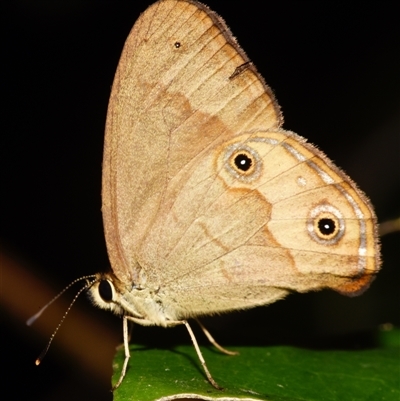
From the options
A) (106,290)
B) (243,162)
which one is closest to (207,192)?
(243,162)

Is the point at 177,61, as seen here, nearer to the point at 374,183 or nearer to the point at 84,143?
the point at 84,143

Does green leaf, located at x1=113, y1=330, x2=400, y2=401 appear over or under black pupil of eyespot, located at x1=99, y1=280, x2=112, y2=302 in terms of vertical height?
under

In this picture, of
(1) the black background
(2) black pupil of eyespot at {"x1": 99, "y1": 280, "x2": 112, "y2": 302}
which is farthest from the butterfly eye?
(1) the black background

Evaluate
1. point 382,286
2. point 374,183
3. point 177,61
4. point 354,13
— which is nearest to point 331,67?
point 354,13

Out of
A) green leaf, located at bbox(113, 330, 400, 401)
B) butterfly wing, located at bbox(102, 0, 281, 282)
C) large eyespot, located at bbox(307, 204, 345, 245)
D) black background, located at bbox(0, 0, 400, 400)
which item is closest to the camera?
green leaf, located at bbox(113, 330, 400, 401)

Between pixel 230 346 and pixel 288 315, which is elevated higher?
pixel 230 346

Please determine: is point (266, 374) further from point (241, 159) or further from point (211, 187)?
point (241, 159)

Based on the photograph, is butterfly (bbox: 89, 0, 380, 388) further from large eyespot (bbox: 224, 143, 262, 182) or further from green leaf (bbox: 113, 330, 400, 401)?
green leaf (bbox: 113, 330, 400, 401)
